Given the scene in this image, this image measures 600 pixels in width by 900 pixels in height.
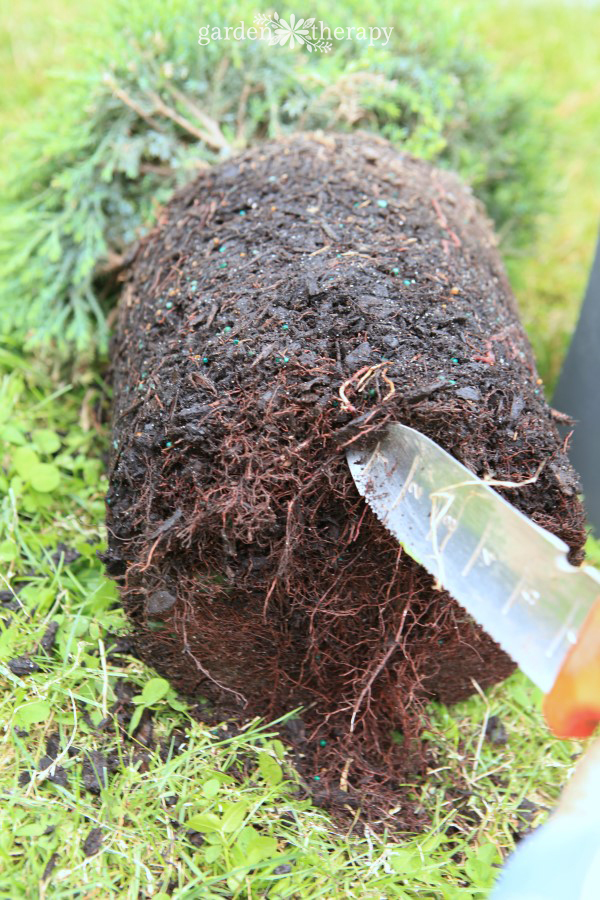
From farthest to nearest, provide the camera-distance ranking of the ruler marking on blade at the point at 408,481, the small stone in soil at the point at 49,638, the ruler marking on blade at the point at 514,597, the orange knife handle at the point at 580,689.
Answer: the small stone in soil at the point at 49,638 < the ruler marking on blade at the point at 408,481 < the ruler marking on blade at the point at 514,597 < the orange knife handle at the point at 580,689

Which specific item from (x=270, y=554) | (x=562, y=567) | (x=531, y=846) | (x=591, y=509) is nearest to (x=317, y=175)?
(x=270, y=554)

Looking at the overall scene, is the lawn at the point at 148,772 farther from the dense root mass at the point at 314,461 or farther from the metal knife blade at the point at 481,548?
the metal knife blade at the point at 481,548

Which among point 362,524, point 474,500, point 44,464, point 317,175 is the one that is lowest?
point 44,464

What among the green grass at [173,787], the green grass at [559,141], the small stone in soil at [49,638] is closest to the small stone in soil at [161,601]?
the green grass at [173,787]

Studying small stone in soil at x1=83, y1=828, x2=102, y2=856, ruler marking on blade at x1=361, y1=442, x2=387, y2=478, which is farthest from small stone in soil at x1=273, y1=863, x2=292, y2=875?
ruler marking on blade at x1=361, y1=442, x2=387, y2=478

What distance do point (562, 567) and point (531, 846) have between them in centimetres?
43

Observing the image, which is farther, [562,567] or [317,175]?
[317,175]

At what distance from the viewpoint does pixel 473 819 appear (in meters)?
1.67

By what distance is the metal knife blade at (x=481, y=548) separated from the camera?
1.21 meters

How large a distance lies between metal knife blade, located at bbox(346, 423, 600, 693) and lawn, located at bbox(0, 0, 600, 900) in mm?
576

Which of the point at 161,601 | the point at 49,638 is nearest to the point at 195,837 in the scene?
the point at 161,601

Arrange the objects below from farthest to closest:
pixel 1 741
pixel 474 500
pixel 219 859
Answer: pixel 1 741, pixel 219 859, pixel 474 500

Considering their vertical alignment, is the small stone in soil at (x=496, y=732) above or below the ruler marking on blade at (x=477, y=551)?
below

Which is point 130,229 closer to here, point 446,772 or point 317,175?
point 317,175
